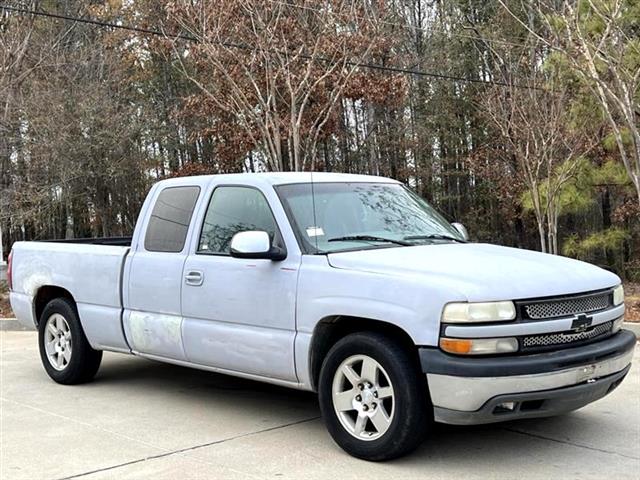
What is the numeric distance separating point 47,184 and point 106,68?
4352 mm

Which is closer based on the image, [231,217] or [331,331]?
[331,331]

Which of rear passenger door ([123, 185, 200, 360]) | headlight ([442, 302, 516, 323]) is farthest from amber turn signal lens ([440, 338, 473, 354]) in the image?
rear passenger door ([123, 185, 200, 360])

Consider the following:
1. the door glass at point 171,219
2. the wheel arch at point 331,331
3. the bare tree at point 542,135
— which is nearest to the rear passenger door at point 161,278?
the door glass at point 171,219

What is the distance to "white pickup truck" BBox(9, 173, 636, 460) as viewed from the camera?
170 inches

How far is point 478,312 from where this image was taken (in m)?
4.27

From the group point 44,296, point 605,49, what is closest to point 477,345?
point 44,296

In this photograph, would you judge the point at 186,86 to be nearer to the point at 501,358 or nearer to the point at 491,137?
the point at 491,137

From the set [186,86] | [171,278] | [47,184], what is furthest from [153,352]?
[186,86]

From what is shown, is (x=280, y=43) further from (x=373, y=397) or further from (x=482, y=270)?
(x=373, y=397)

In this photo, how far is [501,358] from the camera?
170 inches

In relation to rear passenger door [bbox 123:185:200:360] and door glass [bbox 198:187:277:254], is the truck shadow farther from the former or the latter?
door glass [bbox 198:187:277:254]

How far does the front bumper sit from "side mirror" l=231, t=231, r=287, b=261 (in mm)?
1370

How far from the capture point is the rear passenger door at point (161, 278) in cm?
598

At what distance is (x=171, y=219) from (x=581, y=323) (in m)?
3.46
